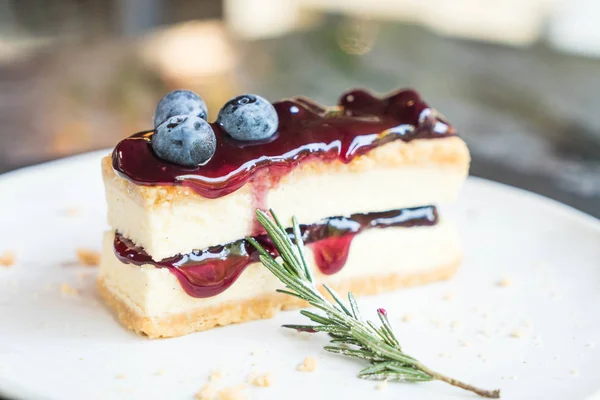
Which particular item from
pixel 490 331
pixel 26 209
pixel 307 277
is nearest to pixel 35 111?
pixel 26 209

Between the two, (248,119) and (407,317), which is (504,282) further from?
(248,119)

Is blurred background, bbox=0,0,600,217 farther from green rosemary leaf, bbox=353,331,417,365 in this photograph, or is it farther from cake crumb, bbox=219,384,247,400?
cake crumb, bbox=219,384,247,400

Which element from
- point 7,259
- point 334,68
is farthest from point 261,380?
point 334,68

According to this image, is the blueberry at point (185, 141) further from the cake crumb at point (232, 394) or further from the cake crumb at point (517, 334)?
the cake crumb at point (517, 334)

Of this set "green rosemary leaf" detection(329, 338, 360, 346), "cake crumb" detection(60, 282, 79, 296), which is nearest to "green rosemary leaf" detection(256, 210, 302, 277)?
"green rosemary leaf" detection(329, 338, 360, 346)

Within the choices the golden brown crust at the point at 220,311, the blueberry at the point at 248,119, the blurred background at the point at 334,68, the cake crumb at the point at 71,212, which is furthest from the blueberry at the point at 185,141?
the blurred background at the point at 334,68

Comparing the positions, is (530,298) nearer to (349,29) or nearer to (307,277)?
(307,277)

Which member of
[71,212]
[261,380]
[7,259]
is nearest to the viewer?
[261,380]
